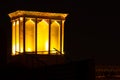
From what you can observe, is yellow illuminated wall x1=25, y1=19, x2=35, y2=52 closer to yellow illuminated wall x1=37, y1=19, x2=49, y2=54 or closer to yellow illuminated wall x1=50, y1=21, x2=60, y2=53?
yellow illuminated wall x1=37, y1=19, x2=49, y2=54

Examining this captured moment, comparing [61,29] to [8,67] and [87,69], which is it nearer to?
[8,67]

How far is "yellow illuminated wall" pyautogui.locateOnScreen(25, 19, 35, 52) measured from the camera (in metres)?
18.8

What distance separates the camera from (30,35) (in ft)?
62.3

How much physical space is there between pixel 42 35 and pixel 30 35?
1.62 ft

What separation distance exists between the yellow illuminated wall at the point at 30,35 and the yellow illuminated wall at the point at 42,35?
24 centimetres

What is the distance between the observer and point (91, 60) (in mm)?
13625

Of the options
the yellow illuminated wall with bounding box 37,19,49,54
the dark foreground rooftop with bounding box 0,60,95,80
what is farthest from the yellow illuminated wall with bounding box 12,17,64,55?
the dark foreground rooftop with bounding box 0,60,95,80

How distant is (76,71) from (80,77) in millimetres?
297

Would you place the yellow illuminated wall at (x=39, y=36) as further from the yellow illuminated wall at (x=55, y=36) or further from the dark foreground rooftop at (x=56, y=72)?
the dark foreground rooftop at (x=56, y=72)

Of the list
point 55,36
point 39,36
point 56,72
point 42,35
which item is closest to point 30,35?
point 39,36

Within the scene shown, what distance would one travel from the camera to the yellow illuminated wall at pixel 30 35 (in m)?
18.8

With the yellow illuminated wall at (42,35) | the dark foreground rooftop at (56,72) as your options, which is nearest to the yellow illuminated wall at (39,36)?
the yellow illuminated wall at (42,35)

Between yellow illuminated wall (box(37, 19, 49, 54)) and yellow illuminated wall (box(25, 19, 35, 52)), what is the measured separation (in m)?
0.24

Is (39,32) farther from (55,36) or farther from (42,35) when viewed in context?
(55,36)
